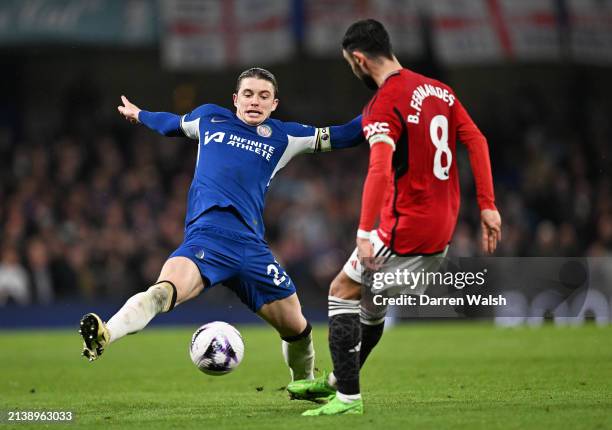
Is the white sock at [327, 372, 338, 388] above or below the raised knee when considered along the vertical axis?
below

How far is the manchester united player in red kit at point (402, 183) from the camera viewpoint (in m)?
6.05

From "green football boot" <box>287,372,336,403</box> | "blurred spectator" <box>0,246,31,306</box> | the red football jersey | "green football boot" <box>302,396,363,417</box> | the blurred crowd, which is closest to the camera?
the red football jersey

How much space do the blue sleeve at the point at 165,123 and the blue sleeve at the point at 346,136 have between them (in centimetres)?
106

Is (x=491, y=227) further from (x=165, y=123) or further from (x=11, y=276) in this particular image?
(x=11, y=276)

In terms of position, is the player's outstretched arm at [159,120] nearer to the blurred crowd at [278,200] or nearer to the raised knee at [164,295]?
the raised knee at [164,295]

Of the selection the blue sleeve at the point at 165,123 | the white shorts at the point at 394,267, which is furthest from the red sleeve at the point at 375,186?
the blue sleeve at the point at 165,123

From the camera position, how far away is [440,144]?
241 inches

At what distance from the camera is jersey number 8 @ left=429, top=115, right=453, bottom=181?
6.12 meters

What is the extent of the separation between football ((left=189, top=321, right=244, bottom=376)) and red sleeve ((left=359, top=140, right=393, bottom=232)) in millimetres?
1495

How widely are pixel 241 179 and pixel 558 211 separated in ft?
41.1

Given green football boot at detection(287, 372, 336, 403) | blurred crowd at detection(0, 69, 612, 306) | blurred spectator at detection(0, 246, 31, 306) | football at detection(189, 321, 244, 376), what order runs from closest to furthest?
1. football at detection(189, 321, 244, 376)
2. green football boot at detection(287, 372, 336, 403)
3. blurred spectator at detection(0, 246, 31, 306)
4. blurred crowd at detection(0, 69, 612, 306)

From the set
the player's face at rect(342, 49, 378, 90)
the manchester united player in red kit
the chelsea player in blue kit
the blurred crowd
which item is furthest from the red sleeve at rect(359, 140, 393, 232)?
the blurred crowd

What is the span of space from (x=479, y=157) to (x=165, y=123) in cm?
226

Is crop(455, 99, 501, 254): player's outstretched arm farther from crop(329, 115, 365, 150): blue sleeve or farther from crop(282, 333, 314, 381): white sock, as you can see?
crop(282, 333, 314, 381): white sock
